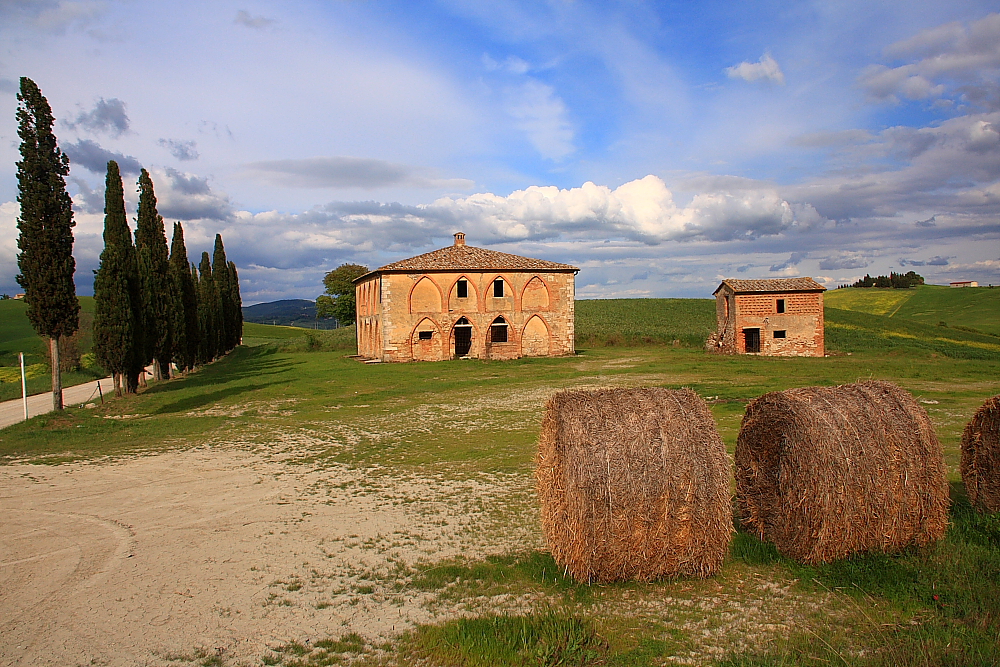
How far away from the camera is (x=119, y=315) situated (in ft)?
67.4

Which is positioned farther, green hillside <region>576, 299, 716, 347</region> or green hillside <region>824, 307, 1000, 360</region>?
green hillside <region>576, 299, 716, 347</region>

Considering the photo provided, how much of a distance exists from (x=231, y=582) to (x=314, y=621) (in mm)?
1411

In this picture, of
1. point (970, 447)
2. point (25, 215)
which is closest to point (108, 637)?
point (970, 447)

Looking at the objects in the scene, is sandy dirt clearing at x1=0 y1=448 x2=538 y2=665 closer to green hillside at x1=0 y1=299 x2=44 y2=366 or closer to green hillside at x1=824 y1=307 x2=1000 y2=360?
green hillside at x1=0 y1=299 x2=44 y2=366

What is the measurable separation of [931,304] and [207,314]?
260 feet

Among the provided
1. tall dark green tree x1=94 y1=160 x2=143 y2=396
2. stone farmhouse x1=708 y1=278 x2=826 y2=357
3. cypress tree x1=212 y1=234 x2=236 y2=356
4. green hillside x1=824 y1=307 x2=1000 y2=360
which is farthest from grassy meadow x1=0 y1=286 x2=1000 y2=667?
cypress tree x1=212 y1=234 x2=236 y2=356

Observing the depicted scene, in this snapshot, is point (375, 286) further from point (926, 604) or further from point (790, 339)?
point (926, 604)

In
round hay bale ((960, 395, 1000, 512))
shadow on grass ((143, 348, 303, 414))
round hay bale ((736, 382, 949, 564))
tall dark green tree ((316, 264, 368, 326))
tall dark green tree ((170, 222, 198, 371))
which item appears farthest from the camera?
tall dark green tree ((316, 264, 368, 326))

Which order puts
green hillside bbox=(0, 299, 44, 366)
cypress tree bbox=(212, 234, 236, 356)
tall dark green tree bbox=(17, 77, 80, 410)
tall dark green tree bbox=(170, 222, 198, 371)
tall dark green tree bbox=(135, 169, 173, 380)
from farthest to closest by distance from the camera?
cypress tree bbox=(212, 234, 236, 356)
green hillside bbox=(0, 299, 44, 366)
tall dark green tree bbox=(170, 222, 198, 371)
tall dark green tree bbox=(135, 169, 173, 380)
tall dark green tree bbox=(17, 77, 80, 410)

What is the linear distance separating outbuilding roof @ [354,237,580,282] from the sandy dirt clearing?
2612 centimetres

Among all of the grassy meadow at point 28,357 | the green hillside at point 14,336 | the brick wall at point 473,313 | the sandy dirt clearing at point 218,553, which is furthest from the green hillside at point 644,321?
the green hillside at point 14,336

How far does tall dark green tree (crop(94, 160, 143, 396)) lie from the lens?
2048 centimetres

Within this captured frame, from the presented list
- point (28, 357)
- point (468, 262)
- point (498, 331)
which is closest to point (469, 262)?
point (468, 262)

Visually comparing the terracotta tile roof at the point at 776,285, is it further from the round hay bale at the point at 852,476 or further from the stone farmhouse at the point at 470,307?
the round hay bale at the point at 852,476
